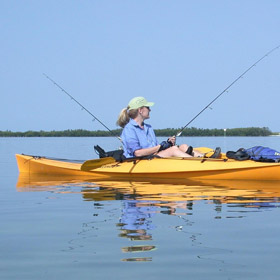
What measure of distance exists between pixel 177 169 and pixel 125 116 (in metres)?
1.29

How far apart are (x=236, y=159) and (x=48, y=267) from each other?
6.18m

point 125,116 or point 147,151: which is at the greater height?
point 125,116

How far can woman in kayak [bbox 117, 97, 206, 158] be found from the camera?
10023 mm

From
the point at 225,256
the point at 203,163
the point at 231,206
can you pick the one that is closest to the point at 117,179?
the point at 203,163

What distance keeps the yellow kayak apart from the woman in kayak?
0.61 feet

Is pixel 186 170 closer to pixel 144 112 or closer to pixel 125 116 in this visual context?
pixel 144 112

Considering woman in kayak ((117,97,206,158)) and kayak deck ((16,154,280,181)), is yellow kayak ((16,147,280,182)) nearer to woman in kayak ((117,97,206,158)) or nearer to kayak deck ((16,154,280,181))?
kayak deck ((16,154,280,181))

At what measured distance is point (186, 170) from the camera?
9.90m

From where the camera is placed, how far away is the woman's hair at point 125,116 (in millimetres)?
10086

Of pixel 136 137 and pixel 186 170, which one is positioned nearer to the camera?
pixel 186 170

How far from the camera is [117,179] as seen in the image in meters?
10.8

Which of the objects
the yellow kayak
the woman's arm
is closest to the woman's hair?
the woman's arm

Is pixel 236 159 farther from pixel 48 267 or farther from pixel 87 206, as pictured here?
pixel 48 267

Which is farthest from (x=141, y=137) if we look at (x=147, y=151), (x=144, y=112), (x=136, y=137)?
(x=144, y=112)
